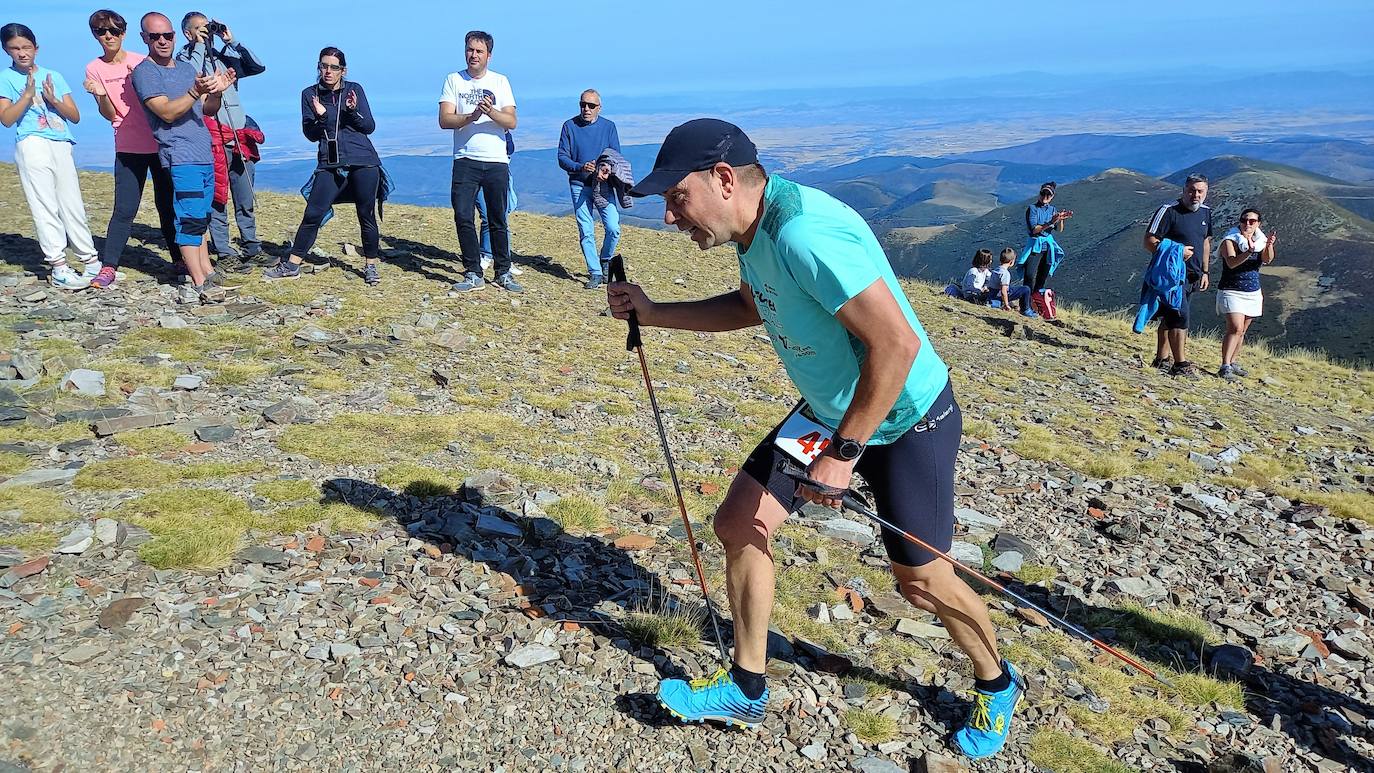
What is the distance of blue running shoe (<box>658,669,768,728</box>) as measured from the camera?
4.22 m

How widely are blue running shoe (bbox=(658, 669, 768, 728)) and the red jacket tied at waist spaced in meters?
9.87

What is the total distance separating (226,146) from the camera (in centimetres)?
1183

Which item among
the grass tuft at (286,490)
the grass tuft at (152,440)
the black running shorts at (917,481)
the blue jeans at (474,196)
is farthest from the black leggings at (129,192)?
the black running shorts at (917,481)

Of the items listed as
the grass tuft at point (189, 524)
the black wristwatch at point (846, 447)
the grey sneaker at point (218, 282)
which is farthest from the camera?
the grey sneaker at point (218, 282)

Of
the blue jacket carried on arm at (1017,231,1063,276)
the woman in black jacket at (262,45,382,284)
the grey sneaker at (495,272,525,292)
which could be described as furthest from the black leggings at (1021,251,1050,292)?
the woman in black jacket at (262,45,382,284)

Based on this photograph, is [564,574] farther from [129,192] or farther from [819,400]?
[129,192]

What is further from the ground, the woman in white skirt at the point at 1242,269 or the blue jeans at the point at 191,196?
the blue jeans at the point at 191,196

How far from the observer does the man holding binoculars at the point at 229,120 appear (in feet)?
35.2

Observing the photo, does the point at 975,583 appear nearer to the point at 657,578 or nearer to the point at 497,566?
the point at 657,578

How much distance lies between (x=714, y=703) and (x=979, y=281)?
17.2 metres

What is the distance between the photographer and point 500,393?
9.36 metres

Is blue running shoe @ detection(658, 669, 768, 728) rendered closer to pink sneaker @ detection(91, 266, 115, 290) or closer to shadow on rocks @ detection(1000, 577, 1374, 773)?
shadow on rocks @ detection(1000, 577, 1374, 773)

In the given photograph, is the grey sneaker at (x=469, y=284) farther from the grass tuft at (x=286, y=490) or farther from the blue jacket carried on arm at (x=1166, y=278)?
the blue jacket carried on arm at (x=1166, y=278)

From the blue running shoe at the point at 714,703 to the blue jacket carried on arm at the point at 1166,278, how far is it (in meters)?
11.8
